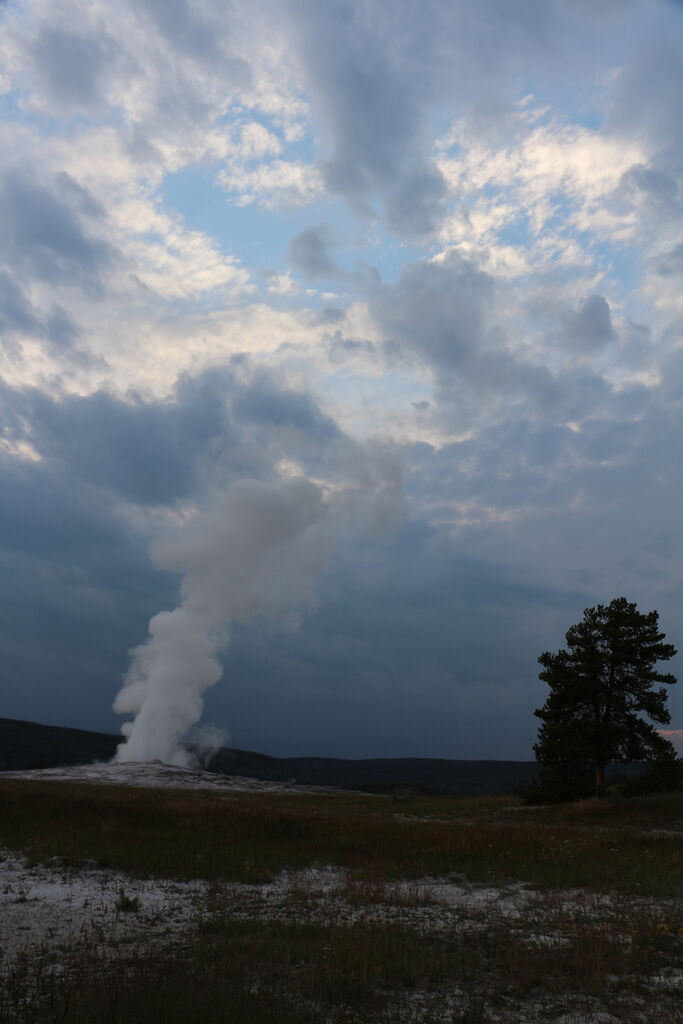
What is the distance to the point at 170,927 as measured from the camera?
10750 mm

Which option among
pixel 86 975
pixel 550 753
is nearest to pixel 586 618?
pixel 550 753

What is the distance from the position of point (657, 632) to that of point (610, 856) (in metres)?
24.1

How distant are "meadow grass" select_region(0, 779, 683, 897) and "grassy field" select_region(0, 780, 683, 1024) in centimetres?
10

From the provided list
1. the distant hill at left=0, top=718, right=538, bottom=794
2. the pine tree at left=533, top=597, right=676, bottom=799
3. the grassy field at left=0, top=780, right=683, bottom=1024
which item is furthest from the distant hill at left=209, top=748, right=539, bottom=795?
the grassy field at left=0, top=780, right=683, bottom=1024

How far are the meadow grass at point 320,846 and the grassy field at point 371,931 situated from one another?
0.10 metres

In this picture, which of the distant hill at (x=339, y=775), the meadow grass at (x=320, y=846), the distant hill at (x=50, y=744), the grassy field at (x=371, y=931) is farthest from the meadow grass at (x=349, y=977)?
the distant hill at (x=50, y=744)

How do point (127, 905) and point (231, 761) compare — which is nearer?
point (127, 905)

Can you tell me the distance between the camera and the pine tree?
3844cm

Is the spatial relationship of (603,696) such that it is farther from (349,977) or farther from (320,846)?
(349,977)

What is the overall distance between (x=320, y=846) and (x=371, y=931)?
969 centimetres

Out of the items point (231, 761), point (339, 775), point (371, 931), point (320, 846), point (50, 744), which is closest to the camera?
point (371, 931)

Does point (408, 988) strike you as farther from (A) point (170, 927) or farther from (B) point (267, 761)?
(B) point (267, 761)

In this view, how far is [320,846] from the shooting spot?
765 inches

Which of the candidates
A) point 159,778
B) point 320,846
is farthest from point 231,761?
point 320,846
